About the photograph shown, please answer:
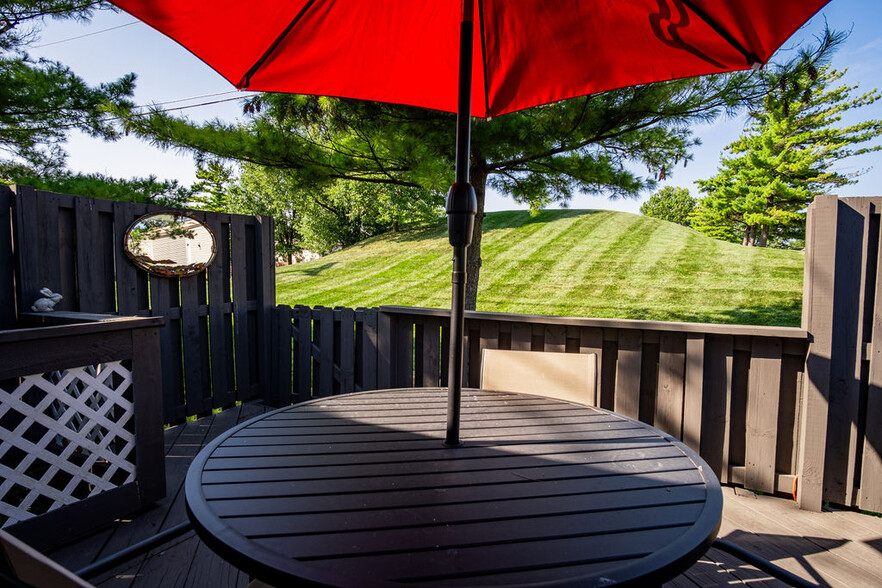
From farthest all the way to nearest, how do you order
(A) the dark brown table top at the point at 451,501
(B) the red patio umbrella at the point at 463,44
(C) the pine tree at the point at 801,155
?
1. (C) the pine tree at the point at 801,155
2. (B) the red patio umbrella at the point at 463,44
3. (A) the dark brown table top at the point at 451,501

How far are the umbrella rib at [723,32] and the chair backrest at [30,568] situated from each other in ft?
6.85

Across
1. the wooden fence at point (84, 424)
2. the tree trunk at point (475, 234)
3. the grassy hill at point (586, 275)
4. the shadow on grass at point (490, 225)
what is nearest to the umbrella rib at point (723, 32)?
the wooden fence at point (84, 424)

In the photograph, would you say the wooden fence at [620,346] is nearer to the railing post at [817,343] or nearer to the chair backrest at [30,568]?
the railing post at [817,343]

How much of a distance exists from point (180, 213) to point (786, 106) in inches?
191

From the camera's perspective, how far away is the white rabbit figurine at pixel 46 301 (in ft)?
8.66

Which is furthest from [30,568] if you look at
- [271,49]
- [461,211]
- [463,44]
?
[271,49]

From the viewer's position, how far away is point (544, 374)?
84.5 inches

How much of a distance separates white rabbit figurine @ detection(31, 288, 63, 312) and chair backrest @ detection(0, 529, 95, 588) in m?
2.73

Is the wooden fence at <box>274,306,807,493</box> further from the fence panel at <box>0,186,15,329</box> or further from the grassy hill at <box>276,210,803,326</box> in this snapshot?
the grassy hill at <box>276,210,803,326</box>

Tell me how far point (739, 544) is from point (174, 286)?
404 centimetres

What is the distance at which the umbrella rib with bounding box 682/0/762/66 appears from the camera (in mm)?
1492

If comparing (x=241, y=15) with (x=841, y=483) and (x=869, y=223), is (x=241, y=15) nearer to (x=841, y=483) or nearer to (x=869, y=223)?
(x=869, y=223)

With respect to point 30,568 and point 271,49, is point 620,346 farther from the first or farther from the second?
point 30,568

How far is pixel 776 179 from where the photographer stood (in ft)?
63.6
